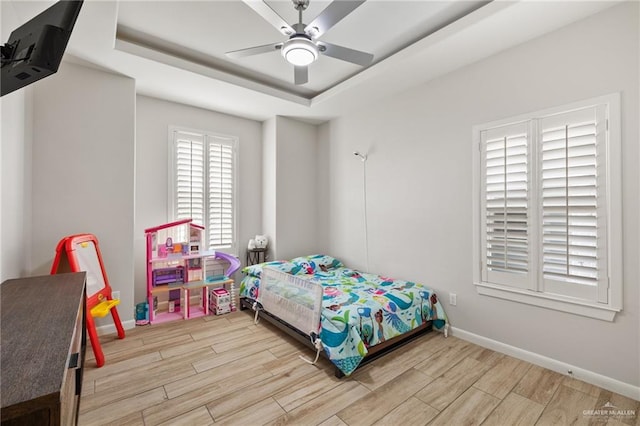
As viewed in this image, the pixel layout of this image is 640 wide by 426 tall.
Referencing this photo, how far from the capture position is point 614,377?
6.86 ft

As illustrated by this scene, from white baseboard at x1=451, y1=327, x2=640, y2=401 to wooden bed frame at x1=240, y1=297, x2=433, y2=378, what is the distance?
41 cm

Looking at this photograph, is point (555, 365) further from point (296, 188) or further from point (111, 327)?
point (111, 327)

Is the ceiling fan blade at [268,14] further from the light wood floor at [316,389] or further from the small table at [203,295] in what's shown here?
the small table at [203,295]

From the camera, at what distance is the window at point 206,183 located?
3.93 metres

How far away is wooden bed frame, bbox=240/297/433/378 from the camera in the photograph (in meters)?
2.49

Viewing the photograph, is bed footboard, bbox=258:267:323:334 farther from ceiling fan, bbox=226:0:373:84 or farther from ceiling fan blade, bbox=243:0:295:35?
ceiling fan blade, bbox=243:0:295:35

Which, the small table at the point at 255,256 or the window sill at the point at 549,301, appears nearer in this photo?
the window sill at the point at 549,301

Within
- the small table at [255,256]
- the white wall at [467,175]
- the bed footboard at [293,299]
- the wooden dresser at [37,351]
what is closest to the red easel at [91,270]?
the wooden dresser at [37,351]

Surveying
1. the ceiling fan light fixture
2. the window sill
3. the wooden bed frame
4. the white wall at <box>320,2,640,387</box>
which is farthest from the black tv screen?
the window sill

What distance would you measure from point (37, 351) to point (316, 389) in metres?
1.76

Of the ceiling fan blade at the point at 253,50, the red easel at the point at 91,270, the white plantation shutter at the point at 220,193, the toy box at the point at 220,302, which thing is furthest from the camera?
the white plantation shutter at the point at 220,193

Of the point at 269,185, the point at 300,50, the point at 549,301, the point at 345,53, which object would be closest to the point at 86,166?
the point at 269,185

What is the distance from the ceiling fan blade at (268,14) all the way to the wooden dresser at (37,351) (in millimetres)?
2006

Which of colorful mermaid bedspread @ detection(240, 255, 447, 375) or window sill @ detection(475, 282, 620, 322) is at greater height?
window sill @ detection(475, 282, 620, 322)
